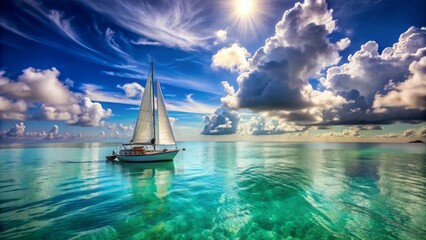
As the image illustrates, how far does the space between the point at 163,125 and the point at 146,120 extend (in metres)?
3.94

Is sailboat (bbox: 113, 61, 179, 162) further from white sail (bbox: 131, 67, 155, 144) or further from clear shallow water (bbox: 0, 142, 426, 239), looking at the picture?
clear shallow water (bbox: 0, 142, 426, 239)

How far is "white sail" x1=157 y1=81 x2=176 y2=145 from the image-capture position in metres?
42.7

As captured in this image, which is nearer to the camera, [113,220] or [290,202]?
[113,220]

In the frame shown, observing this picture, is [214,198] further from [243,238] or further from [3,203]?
[3,203]

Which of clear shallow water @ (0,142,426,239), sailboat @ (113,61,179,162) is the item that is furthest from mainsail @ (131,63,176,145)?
clear shallow water @ (0,142,426,239)

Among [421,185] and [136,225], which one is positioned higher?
[136,225]

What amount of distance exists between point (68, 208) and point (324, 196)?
21663 millimetres

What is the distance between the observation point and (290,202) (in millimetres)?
15945

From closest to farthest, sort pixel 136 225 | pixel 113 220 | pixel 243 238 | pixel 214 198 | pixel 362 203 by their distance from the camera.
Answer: pixel 243 238 < pixel 136 225 < pixel 113 220 < pixel 362 203 < pixel 214 198

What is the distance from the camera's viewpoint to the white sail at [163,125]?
42.7m

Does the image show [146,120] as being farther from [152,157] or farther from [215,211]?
[215,211]

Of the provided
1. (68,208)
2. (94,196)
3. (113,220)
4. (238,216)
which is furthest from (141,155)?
(238,216)

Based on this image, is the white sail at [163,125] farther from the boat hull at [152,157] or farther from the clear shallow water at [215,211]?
the clear shallow water at [215,211]

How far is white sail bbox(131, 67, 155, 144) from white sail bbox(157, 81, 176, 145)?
5.71 feet
